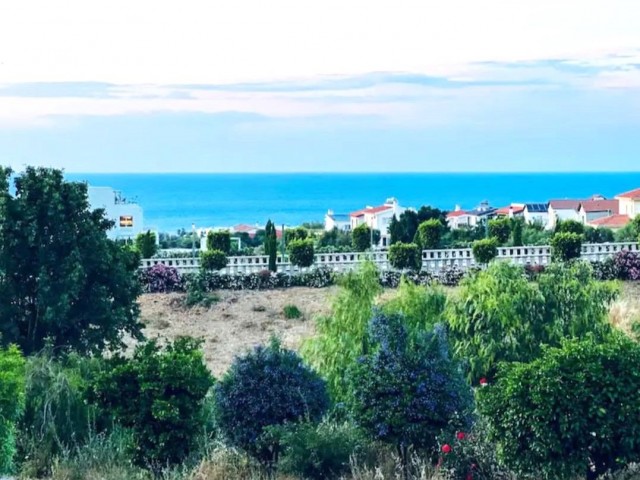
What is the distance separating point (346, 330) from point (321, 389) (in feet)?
14.0

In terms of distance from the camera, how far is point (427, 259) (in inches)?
1166

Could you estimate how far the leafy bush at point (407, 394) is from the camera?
877cm

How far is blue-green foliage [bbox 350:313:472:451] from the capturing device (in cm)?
877

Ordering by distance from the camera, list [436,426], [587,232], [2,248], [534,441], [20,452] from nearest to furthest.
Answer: [534,441]
[436,426]
[20,452]
[2,248]
[587,232]

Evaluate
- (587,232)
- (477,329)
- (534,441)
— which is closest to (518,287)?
(477,329)

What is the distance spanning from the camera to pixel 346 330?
45.8 feet

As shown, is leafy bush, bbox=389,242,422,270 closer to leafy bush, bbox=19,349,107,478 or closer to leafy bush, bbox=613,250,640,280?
leafy bush, bbox=613,250,640,280

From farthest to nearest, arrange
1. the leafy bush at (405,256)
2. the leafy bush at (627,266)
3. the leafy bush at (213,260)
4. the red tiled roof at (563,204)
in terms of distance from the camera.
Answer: the red tiled roof at (563,204), the leafy bush at (405,256), the leafy bush at (627,266), the leafy bush at (213,260)

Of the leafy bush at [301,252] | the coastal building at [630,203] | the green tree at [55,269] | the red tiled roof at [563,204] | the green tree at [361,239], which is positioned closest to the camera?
the green tree at [55,269]

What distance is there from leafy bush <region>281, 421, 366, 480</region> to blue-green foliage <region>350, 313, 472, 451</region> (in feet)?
1.11

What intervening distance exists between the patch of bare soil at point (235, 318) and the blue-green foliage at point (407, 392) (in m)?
12.7

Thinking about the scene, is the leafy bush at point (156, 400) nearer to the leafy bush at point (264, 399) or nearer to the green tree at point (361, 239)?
the leafy bush at point (264, 399)

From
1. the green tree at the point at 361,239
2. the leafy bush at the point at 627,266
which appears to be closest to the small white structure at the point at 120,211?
the green tree at the point at 361,239

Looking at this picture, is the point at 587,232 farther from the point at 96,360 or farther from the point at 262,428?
the point at 262,428
